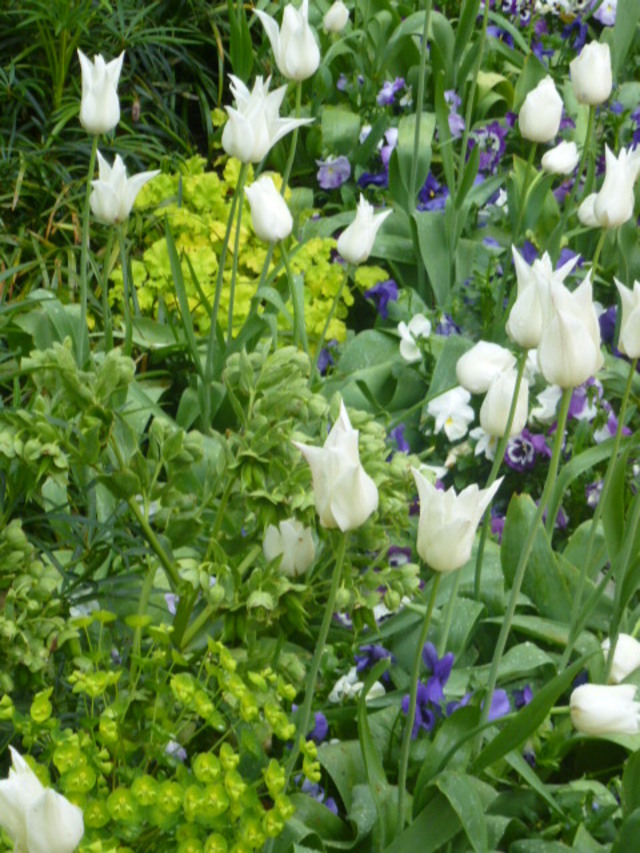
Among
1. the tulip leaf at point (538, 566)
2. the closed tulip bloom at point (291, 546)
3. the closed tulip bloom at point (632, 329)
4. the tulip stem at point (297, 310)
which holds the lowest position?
the tulip leaf at point (538, 566)

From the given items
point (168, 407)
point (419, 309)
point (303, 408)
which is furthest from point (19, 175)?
point (303, 408)

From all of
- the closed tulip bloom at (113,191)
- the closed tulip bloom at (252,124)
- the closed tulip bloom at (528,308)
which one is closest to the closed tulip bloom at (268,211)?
the closed tulip bloom at (252,124)

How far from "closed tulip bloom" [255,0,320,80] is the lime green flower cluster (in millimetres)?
424

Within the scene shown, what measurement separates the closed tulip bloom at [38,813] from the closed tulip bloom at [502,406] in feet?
2.57

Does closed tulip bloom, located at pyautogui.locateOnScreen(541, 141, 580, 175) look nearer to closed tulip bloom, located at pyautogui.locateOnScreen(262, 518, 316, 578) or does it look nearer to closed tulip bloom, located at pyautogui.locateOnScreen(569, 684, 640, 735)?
closed tulip bloom, located at pyautogui.locateOnScreen(262, 518, 316, 578)

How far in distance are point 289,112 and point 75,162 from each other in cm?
60

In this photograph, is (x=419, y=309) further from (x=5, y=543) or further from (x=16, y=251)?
(x=5, y=543)

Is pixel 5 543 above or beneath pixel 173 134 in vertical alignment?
above

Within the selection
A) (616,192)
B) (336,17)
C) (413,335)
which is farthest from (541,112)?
(336,17)

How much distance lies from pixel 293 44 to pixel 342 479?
1.27m

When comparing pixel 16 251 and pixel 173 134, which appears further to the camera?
pixel 173 134

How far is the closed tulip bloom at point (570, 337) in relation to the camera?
1381 mm

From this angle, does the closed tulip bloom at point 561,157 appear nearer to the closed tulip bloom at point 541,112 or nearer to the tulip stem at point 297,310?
the closed tulip bloom at point 541,112

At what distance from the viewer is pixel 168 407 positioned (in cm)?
271
